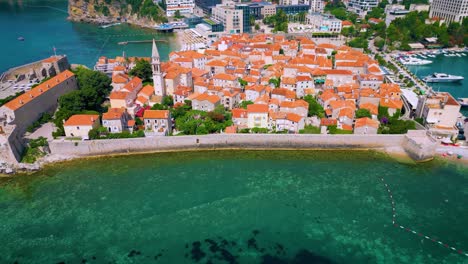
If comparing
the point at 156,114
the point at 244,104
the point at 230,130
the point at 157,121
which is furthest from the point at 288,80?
the point at 157,121

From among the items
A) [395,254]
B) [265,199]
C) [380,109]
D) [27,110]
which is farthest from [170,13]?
[395,254]

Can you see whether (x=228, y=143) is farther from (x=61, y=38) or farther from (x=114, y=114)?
(x=61, y=38)

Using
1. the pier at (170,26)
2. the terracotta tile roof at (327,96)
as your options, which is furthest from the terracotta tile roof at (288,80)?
the pier at (170,26)

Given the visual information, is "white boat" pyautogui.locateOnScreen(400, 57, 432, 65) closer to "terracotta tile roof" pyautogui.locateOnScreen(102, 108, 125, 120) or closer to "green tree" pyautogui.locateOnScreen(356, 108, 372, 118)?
"green tree" pyautogui.locateOnScreen(356, 108, 372, 118)

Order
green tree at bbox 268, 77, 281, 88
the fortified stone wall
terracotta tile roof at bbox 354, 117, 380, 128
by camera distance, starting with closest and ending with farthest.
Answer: the fortified stone wall → terracotta tile roof at bbox 354, 117, 380, 128 → green tree at bbox 268, 77, 281, 88

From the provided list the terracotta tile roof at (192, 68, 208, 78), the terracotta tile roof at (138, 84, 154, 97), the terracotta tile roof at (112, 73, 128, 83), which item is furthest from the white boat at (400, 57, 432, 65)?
the terracotta tile roof at (112, 73, 128, 83)
